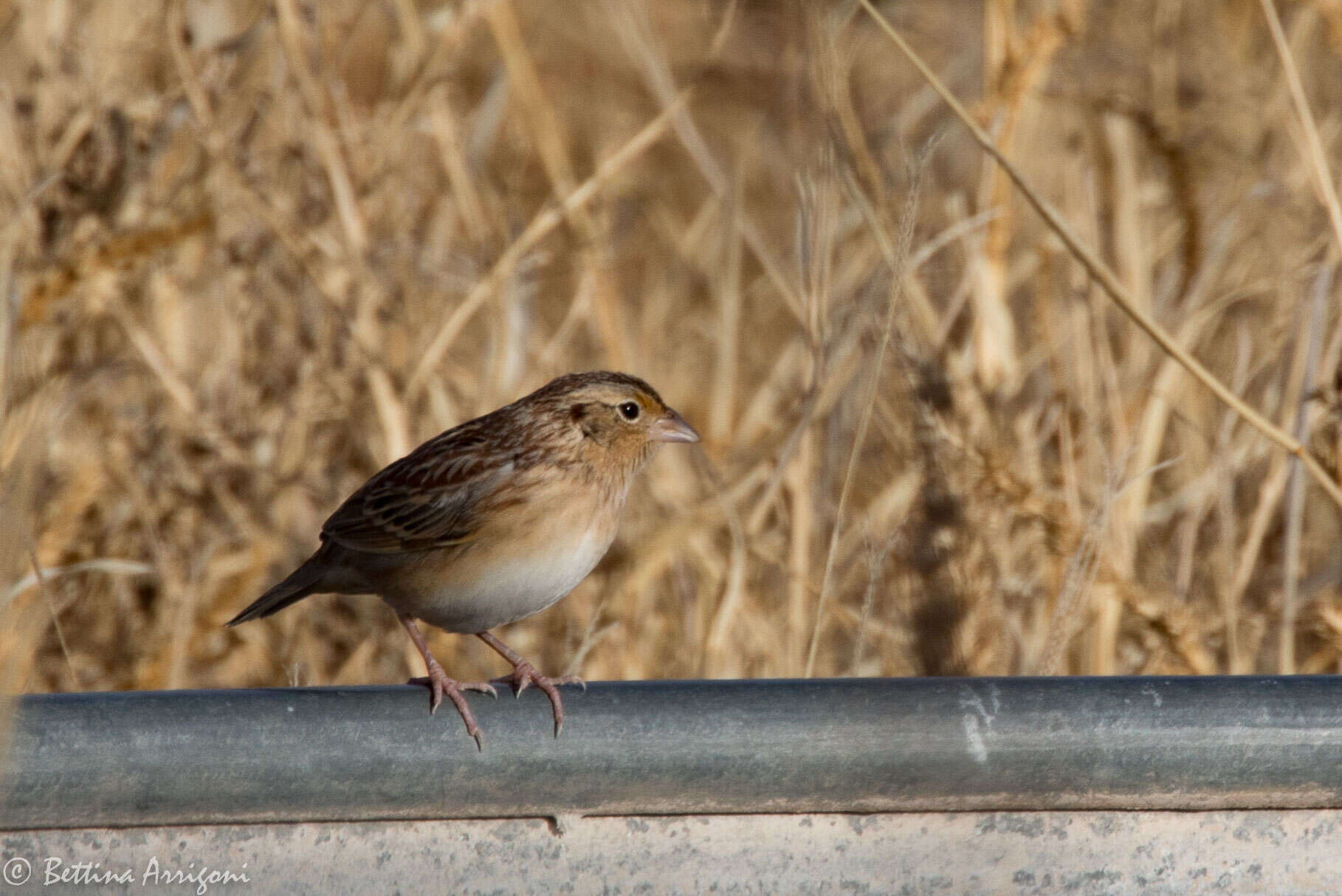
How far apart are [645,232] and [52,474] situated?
377cm

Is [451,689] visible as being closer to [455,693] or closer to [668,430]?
[455,693]

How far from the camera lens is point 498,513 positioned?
3193 mm

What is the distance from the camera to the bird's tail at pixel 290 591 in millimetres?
3293

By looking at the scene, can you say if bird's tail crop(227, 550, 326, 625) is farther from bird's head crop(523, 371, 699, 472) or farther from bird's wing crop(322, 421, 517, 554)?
bird's head crop(523, 371, 699, 472)

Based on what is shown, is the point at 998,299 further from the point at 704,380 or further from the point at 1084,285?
the point at 704,380

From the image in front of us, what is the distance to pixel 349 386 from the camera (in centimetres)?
459

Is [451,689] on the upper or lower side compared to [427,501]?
upper

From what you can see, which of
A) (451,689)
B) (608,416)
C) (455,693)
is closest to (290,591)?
(608,416)

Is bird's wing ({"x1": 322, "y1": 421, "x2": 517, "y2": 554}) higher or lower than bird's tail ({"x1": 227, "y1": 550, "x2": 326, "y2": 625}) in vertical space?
higher

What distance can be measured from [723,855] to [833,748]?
19 centimetres

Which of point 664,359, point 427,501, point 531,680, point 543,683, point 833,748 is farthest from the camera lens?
point 664,359

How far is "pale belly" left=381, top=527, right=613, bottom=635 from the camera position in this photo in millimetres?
3094

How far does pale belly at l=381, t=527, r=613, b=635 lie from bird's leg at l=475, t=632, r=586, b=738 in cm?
9

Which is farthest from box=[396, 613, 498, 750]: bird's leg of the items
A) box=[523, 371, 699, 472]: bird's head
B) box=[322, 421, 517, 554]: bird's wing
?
box=[523, 371, 699, 472]: bird's head
